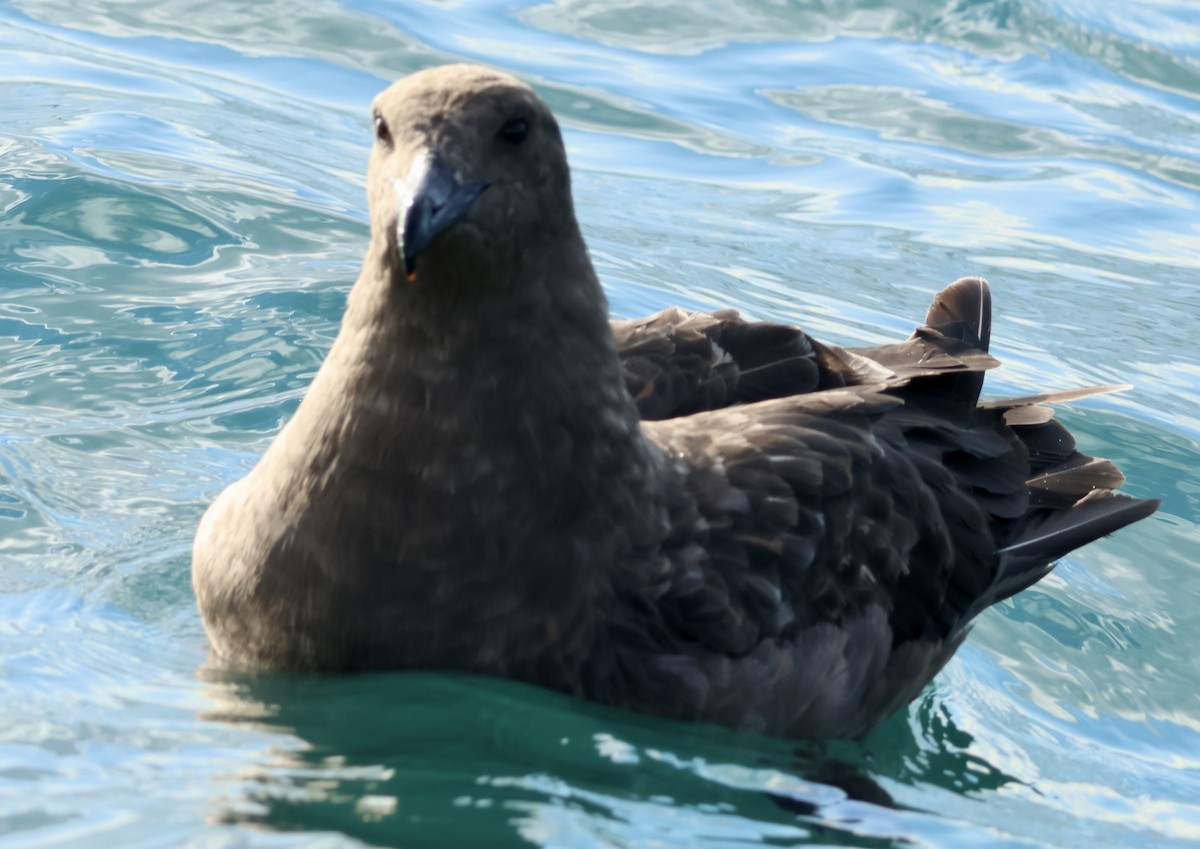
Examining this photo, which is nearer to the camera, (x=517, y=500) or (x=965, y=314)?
(x=517, y=500)

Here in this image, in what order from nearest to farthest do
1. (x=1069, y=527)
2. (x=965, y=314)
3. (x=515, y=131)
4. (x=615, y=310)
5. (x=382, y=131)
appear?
(x=515, y=131)
(x=382, y=131)
(x=1069, y=527)
(x=965, y=314)
(x=615, y=310)

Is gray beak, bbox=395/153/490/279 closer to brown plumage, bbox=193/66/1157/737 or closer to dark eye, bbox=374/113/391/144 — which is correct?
brown plumage, bbox=193/66/1157/737

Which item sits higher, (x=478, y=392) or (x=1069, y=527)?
(x=478, y=392)

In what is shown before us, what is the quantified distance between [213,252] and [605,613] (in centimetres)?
463

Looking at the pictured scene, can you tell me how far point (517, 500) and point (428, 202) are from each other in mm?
908

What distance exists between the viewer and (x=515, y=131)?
470 cm

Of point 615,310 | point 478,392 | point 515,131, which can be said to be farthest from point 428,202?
point 615,310

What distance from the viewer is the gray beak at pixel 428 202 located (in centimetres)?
432

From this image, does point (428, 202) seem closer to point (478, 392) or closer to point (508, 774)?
point (478, 392)

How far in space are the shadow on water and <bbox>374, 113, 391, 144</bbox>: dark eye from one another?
1.45 m

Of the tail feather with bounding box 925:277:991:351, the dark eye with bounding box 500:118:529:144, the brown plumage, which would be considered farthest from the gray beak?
the tail feather with bounding box 925:277:991:351

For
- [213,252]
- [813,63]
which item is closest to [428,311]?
[213,252]

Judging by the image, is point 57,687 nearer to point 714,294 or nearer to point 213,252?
point 213,252

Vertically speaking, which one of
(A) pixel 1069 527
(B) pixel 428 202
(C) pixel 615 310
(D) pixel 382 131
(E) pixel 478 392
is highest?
(D) pixel 382 131
